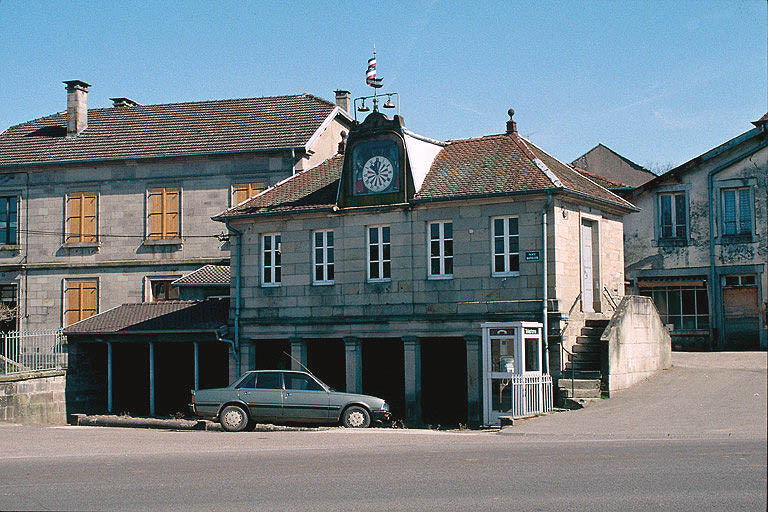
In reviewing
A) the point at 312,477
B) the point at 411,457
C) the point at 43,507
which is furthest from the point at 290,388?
the point at 43,507

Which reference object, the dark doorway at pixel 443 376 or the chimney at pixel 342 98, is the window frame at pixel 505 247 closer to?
the dark doorway at pixel 443 376

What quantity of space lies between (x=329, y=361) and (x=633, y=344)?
9.83m

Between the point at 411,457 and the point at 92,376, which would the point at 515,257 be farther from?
the point at 92,376

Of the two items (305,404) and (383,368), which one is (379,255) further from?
(305,404)

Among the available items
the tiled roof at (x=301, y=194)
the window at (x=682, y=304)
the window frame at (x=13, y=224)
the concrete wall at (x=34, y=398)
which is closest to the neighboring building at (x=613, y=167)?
the window at (x=682, y=304)

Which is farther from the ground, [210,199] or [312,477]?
[210,199]

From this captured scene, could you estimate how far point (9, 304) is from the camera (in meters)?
38.6

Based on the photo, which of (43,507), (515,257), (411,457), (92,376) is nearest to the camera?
(43,507)

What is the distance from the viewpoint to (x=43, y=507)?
11.0m

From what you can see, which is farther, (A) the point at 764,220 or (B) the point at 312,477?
(A) the point at 764,220

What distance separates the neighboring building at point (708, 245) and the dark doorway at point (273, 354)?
13.7m

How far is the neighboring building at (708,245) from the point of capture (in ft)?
109

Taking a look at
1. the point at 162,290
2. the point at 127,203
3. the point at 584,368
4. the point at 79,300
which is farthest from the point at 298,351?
the point at 79,300

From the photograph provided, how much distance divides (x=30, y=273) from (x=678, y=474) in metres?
31.6
